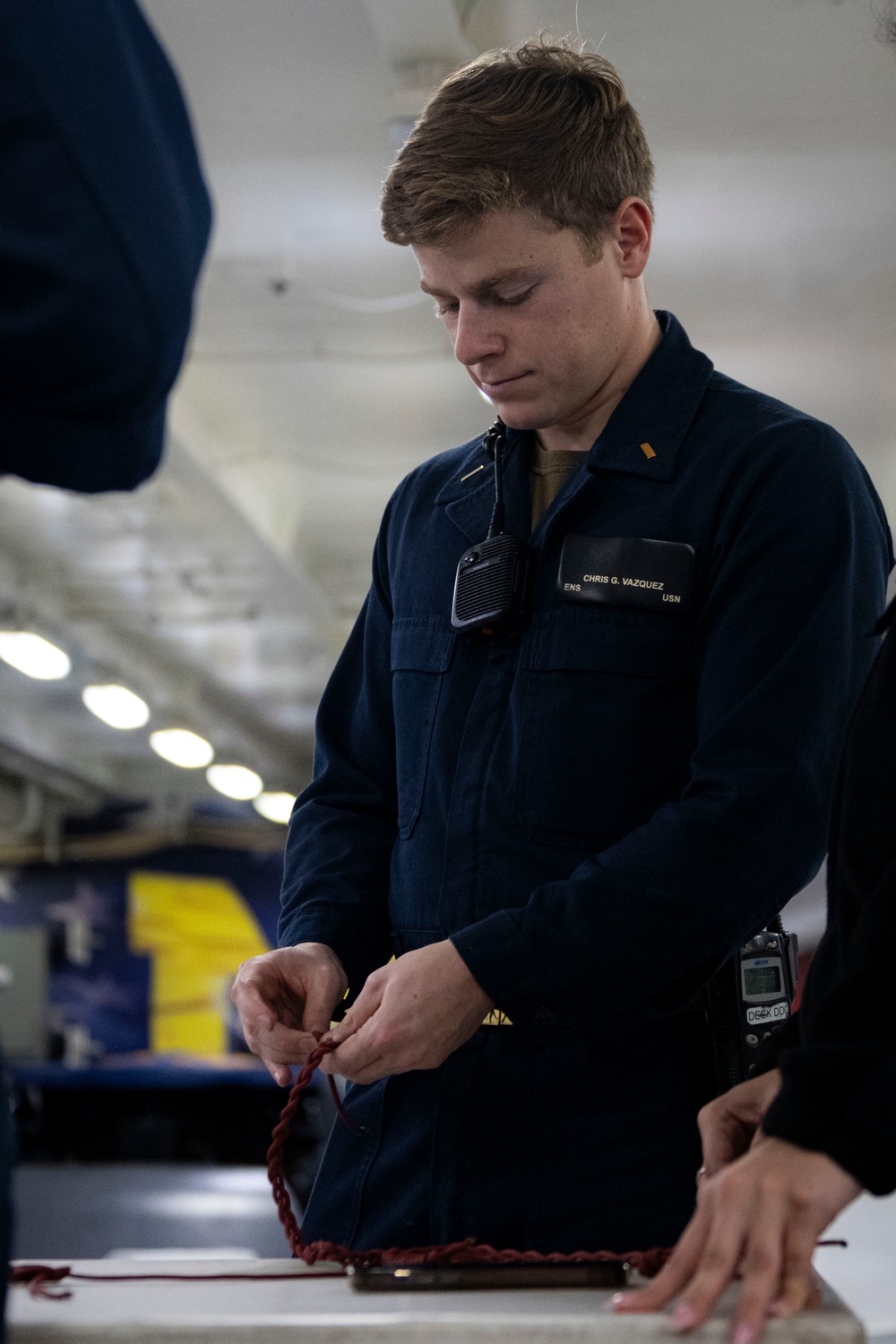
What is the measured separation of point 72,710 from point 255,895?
339cm

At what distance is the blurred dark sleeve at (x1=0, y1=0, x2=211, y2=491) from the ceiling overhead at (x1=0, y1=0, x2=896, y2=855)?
1.60 meters

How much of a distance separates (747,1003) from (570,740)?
0.91ft

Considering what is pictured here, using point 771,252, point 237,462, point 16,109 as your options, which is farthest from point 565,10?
point 237,462

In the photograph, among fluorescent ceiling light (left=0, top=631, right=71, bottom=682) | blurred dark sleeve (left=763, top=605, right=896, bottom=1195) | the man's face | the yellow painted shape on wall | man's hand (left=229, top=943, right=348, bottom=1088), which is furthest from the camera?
the yellow painted shape on wall

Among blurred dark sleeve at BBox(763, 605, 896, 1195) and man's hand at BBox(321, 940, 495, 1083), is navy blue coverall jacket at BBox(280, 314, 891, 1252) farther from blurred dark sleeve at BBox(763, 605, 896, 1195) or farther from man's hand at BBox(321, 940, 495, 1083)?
blurred dark sleeve at BBox(763, 605, 896, 1195)

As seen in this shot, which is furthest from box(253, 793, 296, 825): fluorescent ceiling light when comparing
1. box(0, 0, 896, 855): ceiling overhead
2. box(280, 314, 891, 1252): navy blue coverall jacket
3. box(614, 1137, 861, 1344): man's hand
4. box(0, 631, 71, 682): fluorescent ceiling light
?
box(614, 1137, 861, 1344): man's hand

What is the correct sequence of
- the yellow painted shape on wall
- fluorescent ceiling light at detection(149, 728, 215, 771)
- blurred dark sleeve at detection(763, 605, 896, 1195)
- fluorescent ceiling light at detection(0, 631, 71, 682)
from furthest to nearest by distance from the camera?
the yellow painted shape on wall
fluorescent ceiling light at detection(149, 728, 215, 771)
fluorescent ceiling light at detection(0, 631, 71, 682)
blurred dark sleeve at detection(763, 605, 896, 1195)

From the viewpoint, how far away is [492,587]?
135 cm

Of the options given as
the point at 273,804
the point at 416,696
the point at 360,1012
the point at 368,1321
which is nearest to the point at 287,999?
the point at 360,1012

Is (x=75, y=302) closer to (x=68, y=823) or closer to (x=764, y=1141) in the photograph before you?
(x=764, y=1141)

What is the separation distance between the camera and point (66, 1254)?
21.6 ft

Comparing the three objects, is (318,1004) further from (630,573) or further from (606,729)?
(630,573)

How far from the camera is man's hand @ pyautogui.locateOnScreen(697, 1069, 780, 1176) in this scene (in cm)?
105

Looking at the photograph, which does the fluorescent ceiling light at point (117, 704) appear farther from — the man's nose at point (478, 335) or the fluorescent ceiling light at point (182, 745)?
the man's nose at point (478, 335)
